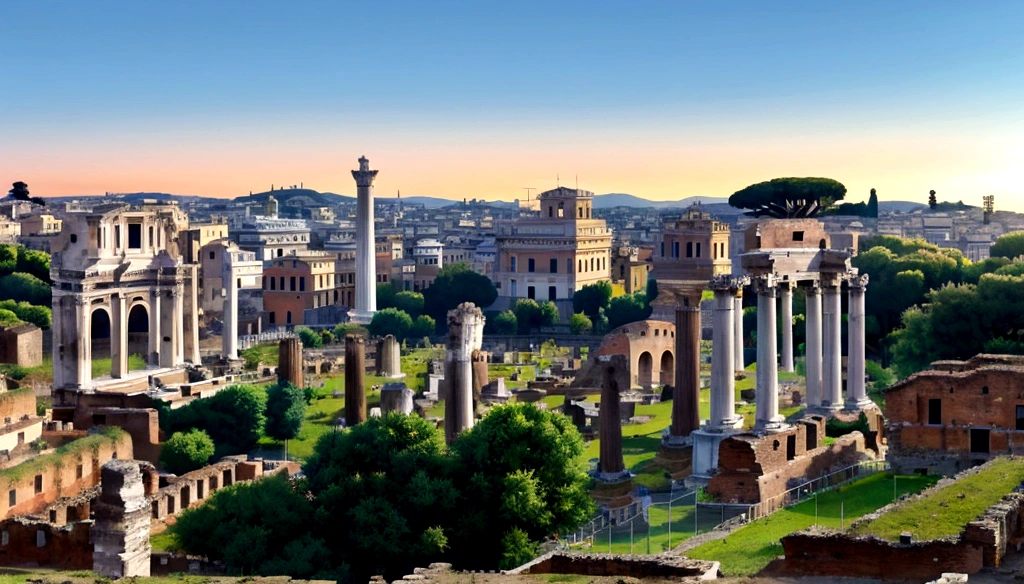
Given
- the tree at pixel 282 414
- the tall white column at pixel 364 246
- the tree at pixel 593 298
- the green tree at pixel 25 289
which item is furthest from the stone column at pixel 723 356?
the tree at pixel 593 298

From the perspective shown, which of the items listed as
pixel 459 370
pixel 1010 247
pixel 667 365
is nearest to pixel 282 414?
pixel 459 370

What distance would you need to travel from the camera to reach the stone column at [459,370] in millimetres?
34750

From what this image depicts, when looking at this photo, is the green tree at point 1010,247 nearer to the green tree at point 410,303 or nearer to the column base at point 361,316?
the column base at point 361,316

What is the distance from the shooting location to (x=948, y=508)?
82.7 ft

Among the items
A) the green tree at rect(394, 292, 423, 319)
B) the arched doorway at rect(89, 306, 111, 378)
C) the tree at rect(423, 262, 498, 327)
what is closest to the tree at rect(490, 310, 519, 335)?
the tree at rect(423, 262, 498, 327)

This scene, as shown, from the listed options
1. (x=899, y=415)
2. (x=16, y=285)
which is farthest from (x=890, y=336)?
(x=16, y=285)

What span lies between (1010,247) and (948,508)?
53189 mm

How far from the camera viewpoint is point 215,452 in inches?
1674

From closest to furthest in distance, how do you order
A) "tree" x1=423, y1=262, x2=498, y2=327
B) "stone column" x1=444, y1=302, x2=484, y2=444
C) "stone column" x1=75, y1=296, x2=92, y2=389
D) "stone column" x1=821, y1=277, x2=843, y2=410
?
"stone column" x1=444, y1=302, x2=484, y2=444
"stone column" x1=821, y1=277, x2=843, y2=410
"stone column" x1=75, y1=296, x2=92, y2=389
"tree" x1=423, y1=262, x2=498, y2=327

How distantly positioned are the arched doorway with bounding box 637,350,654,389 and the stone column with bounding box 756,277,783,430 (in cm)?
2710

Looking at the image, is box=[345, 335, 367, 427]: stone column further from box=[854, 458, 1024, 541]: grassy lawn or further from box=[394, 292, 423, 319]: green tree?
box=[394, 292, 423, 319]: green tree

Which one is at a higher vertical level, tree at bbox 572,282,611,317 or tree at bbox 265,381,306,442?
tree at bbox 572,282,611,317

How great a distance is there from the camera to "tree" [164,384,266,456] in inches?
1703

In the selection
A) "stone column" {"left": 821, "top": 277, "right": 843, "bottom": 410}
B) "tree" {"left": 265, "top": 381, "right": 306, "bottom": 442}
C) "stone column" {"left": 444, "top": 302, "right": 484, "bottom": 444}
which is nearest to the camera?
"stone column" {"left": 444, "top": 302, "right": 484, "bottom": 444}
